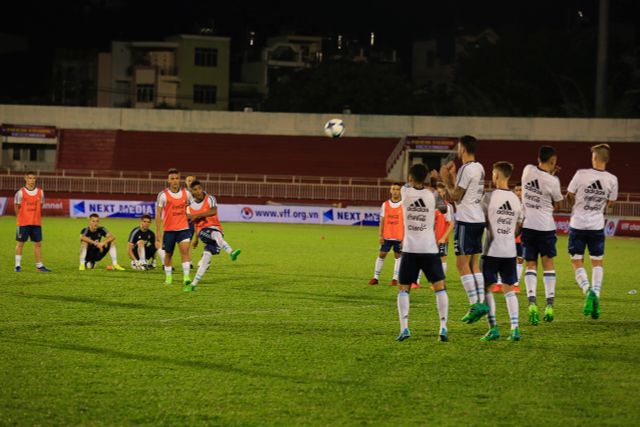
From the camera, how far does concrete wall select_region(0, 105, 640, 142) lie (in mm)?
56500

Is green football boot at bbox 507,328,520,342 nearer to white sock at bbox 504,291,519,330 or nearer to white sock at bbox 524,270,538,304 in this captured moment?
white sock at bbox 504,291,519,330

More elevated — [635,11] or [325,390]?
[635,11]

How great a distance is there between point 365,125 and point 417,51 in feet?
143

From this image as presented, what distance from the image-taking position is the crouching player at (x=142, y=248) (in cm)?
2097

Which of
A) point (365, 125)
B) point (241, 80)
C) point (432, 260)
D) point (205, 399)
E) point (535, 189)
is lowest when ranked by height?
point (205, 399)

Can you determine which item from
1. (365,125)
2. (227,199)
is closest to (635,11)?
(365,125)

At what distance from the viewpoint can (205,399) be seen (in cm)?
822

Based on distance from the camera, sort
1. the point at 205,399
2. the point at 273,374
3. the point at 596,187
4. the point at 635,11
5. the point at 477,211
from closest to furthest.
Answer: the point at 205,399, the point at 273,374, the point at 477,211, the point at 596,187, the point at 635,11

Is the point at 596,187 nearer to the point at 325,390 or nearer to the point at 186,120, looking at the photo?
the point at 325,390

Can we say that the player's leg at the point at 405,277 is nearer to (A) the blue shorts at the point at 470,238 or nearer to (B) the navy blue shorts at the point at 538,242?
(A) the blue shorts at the point at 470,238

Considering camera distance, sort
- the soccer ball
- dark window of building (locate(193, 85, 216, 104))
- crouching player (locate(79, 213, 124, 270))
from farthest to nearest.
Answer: dark window of building (locate(193, 85, 216, 104)), the soccer ball, crouching player (locate(79, 213, 124, 270))

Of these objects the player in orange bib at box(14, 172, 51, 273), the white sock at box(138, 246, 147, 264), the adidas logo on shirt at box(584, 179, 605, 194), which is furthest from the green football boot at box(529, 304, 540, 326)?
the player in orange bib at box(14, 172, 51, 273)

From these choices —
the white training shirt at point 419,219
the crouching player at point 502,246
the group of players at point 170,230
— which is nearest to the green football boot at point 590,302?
the crouching player at point 502,246

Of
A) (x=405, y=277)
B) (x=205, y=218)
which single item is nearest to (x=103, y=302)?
(x=205, y=218)
